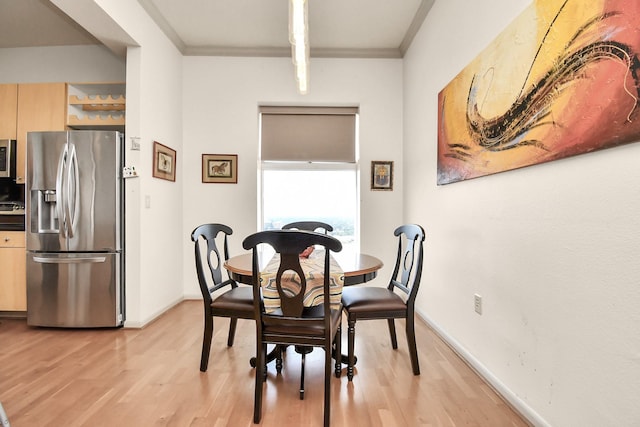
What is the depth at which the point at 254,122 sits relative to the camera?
145 inches

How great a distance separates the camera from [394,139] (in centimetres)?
371

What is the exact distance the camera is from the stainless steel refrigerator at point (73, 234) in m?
2.65

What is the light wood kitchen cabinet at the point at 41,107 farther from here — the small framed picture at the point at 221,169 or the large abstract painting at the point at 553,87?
the large abstract painting at the point at 553,87

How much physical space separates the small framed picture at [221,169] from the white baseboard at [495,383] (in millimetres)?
2729

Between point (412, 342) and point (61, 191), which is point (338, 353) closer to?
point (412, 342)

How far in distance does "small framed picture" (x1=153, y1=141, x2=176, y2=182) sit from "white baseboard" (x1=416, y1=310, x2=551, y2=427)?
3.01 metres

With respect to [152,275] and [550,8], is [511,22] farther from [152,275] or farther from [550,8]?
[152,275]

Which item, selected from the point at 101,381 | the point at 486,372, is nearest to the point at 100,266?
the point at 101,381

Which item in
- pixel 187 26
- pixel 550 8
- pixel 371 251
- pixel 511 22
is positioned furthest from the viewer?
pixel 371 251

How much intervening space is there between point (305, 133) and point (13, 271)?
3.22 meters

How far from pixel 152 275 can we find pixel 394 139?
302 cm

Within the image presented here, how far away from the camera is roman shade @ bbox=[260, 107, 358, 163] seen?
3742 millimetres

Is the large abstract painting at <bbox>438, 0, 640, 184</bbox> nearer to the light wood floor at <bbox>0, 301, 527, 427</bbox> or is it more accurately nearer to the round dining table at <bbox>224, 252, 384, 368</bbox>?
the round dining table at <bbox>224, 252, 384, 368</bbox>

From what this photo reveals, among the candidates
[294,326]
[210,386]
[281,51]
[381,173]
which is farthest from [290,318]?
[281,51]
